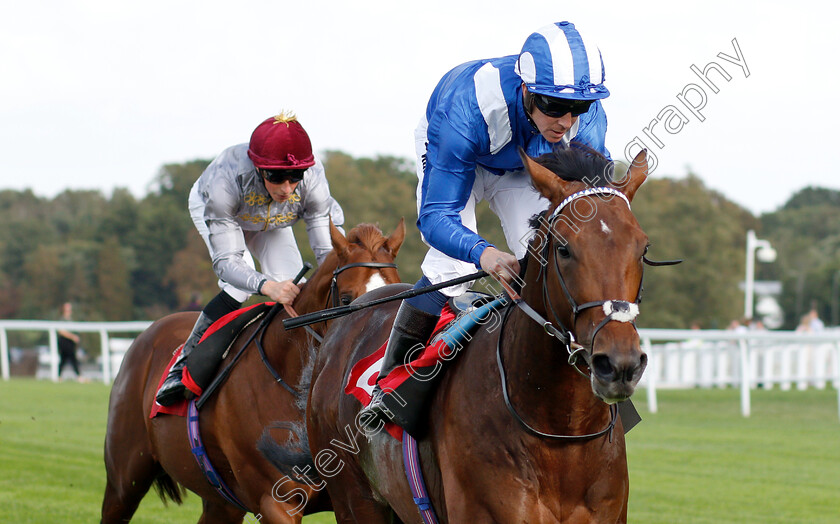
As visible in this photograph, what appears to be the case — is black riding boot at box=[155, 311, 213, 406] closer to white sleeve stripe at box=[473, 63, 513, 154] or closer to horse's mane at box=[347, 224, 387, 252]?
horse's mane at box=[347, 224, 387, 252]

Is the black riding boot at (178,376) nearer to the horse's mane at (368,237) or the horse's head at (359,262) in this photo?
the horse's head at (359,262)

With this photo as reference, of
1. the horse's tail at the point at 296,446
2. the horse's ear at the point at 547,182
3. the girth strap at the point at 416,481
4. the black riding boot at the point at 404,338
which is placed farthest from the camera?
the horse's tail at the point at 296,446

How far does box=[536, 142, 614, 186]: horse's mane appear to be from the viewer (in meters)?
3.20

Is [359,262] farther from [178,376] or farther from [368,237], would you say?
[178,376]

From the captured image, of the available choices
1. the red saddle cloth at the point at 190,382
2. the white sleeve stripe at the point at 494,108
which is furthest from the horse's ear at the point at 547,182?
the red saddle cloth at the point at 190,382

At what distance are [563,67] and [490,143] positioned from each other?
1.51 feet

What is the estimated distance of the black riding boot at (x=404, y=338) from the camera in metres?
3.95

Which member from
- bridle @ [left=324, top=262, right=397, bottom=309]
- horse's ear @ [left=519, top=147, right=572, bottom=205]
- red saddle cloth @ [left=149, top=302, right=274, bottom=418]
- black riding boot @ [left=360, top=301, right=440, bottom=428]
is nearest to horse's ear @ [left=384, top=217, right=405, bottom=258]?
bridle @ [left=324, top=262, right=397, bottom=309]

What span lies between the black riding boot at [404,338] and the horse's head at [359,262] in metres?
1.08

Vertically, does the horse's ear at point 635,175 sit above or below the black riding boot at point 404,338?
above

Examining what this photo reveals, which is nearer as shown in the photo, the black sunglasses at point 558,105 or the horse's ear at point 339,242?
the black sunglasses at point 558,105

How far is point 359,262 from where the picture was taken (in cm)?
523

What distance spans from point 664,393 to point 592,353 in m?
16.1

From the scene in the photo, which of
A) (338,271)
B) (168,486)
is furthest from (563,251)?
(168,486)
